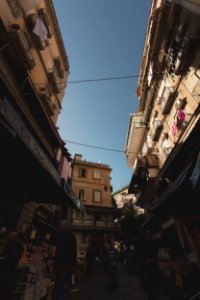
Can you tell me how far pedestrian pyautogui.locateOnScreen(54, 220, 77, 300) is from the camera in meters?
3.53

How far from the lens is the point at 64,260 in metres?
3.77

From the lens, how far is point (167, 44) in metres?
11.2

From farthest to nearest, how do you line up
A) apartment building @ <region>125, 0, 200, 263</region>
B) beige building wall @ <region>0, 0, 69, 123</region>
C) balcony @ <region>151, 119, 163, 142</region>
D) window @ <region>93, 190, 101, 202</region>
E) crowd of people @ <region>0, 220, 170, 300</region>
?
window @ <region>93, 190, 101, 202</region> < balcony @ <region>151, 119, 163, 142</region> < beige building wall @ <region>0, 0, 69, 123</region> < apartment building @ <region>125, 0, 200, 263</region> < crowd of people @ <region>0, 220, 170, 300</region>

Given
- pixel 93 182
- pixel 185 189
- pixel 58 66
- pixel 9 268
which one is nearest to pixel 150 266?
pixel 185 189

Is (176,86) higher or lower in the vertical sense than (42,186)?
higher

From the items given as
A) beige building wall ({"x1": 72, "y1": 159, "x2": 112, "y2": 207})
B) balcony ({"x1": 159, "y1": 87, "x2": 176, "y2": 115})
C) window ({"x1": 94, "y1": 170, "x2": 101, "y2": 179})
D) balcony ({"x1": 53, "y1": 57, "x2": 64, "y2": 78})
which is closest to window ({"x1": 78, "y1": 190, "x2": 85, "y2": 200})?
beige building wall ({"x1": 72, "y1": 159, "x2": 112, "y2": 207})

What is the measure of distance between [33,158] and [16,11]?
9904 millimetres

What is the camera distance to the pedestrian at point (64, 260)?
11.6ft

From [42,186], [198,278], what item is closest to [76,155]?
[42,186]

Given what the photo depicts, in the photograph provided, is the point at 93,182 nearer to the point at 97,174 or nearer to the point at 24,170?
the point at 97,174

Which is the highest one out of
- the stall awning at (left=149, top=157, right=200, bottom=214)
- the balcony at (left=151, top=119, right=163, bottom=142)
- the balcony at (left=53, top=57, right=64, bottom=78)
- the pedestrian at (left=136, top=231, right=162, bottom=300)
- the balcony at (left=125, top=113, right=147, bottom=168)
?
the balcony at (left=53, top=57, right=64, bottom=78)

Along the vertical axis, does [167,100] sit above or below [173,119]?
above

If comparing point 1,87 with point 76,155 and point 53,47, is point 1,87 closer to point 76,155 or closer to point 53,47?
point 53,47

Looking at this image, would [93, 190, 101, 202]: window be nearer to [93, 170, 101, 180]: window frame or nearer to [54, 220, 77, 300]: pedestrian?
[93, 170, 101, 180]: window frame
